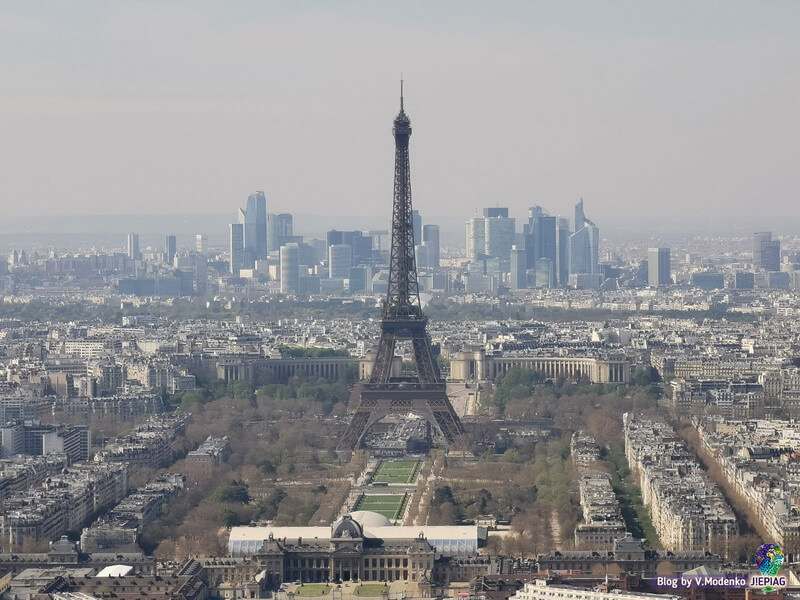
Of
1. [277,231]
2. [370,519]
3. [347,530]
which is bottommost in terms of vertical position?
[370,519]

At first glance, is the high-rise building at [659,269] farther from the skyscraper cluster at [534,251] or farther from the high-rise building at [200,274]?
the high-rise building at [200,274]

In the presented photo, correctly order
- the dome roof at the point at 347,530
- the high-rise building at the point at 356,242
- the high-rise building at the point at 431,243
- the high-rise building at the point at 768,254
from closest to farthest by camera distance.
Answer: the dome roof at the point at 347,530
the high-rise building at the point at 768,254
the high-rise building at the point at 356,242
the high-rise building at the point at 431,243

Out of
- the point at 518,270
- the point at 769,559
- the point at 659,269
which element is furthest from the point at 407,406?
the point at 659,269

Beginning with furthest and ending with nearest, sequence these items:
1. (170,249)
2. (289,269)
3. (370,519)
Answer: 1. (170,249)
2. (289,269)
3. (370,519)

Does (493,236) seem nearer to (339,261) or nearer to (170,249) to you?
(339,261)

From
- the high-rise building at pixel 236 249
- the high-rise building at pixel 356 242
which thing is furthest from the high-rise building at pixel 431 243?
the high-rise building at pixel 236 249
